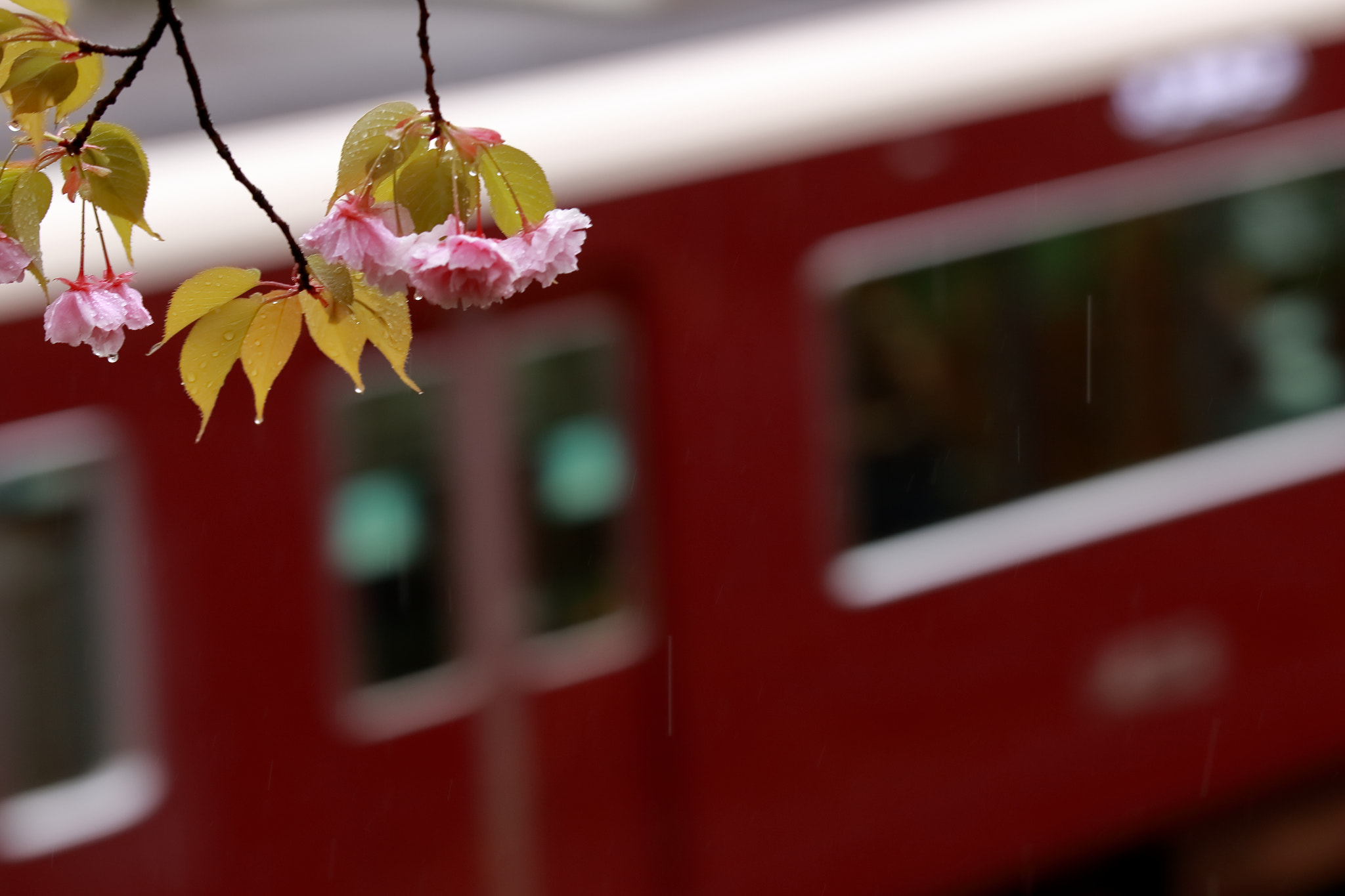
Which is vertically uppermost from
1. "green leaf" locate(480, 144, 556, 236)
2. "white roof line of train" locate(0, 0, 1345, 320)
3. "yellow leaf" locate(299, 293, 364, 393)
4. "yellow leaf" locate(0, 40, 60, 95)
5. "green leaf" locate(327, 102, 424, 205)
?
"yellow leaf" locate(0, 40, 60, 95)

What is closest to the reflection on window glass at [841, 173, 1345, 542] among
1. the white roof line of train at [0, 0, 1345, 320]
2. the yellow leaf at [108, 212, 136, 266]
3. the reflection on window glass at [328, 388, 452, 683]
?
the white roof line of train at [0, 0, 1345, 320]

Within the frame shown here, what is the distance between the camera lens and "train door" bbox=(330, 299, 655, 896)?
3.31 metres

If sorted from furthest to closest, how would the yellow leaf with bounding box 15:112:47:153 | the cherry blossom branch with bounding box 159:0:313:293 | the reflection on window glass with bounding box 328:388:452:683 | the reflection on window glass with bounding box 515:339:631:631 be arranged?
the reflection on window glass with bounding box 515:339:631:631 < the reflection on window glass with bounding box 328:388:452:683 < the yellow leaf with bounding box 15:112:47:153 < the cherry blossom branch with bounding box 159:0:313:293

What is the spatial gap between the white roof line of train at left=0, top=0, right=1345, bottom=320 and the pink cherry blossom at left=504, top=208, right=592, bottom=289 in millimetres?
1922

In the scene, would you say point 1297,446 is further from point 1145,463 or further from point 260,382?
point 260,382

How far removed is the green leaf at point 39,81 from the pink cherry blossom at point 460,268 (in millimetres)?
235

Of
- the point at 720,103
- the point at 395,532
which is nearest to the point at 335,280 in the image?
the point at 395,532

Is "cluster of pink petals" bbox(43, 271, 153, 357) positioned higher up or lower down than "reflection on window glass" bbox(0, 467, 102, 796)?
higher up

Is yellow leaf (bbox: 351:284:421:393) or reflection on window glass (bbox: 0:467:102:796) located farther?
reflection on window glass (bbox: 0:467:102:796)

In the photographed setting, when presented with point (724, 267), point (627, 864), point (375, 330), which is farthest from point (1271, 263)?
point (375, 330)

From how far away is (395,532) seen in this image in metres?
3.31

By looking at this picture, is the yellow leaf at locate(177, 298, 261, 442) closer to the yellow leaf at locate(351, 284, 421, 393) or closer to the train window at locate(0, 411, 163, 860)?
the yellow leaf at locate(351, 284, 421, 393)

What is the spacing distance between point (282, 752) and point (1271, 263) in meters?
2.60

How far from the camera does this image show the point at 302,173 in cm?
304
